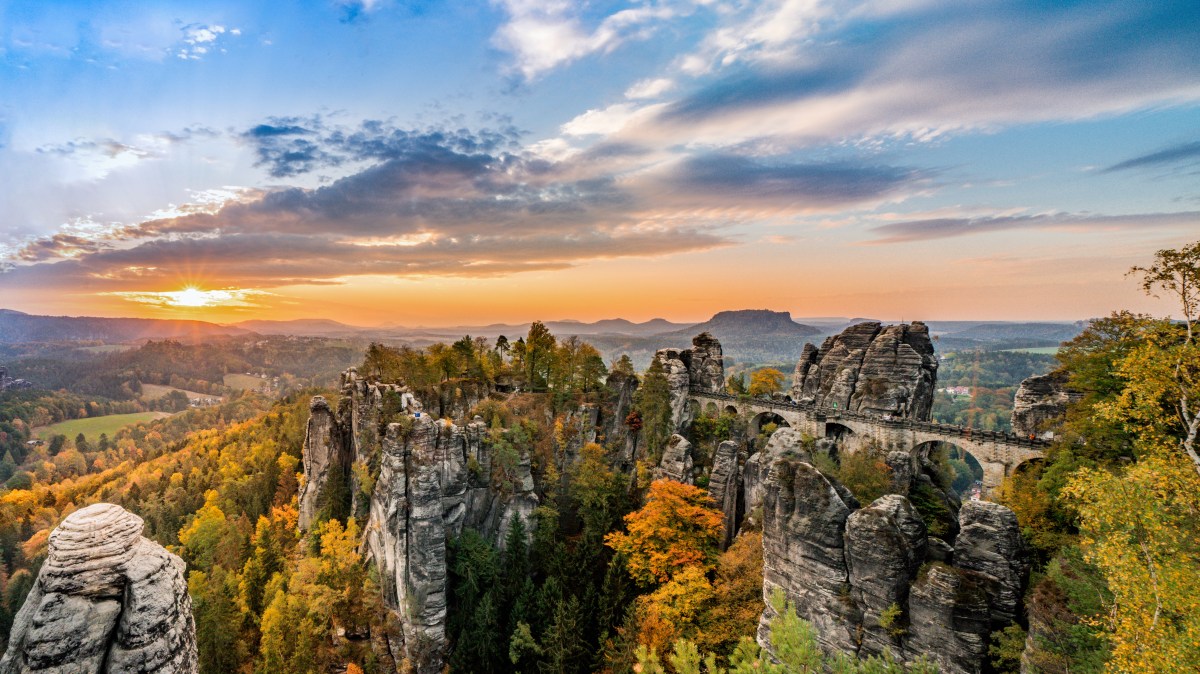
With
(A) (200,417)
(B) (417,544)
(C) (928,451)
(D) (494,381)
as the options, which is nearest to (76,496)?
(A) (200,417)

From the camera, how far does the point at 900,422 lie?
37.8 m

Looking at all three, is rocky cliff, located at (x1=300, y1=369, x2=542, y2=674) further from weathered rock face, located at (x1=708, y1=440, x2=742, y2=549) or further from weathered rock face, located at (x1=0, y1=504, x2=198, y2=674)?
weathered rock face, located at (x1=0, y1=504, x2=198, y2=674)

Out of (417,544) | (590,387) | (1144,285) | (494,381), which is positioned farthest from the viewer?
(494,381)

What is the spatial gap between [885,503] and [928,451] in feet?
94.1

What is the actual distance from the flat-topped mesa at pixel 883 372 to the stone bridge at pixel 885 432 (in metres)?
1.34

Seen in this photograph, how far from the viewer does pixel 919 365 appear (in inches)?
1540

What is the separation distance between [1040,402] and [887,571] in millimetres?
23647

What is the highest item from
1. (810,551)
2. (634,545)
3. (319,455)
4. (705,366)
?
(705,366)

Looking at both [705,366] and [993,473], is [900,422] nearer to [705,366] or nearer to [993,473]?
[993,473]

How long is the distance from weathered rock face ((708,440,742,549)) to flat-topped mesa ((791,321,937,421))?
15.3 meters

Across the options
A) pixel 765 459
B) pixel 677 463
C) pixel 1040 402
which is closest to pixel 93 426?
pixel 677 463

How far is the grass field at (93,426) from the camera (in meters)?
152

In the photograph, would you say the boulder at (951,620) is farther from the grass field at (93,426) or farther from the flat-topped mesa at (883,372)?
the grass field at (93,426)

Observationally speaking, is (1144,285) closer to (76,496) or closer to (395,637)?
(395,637)
